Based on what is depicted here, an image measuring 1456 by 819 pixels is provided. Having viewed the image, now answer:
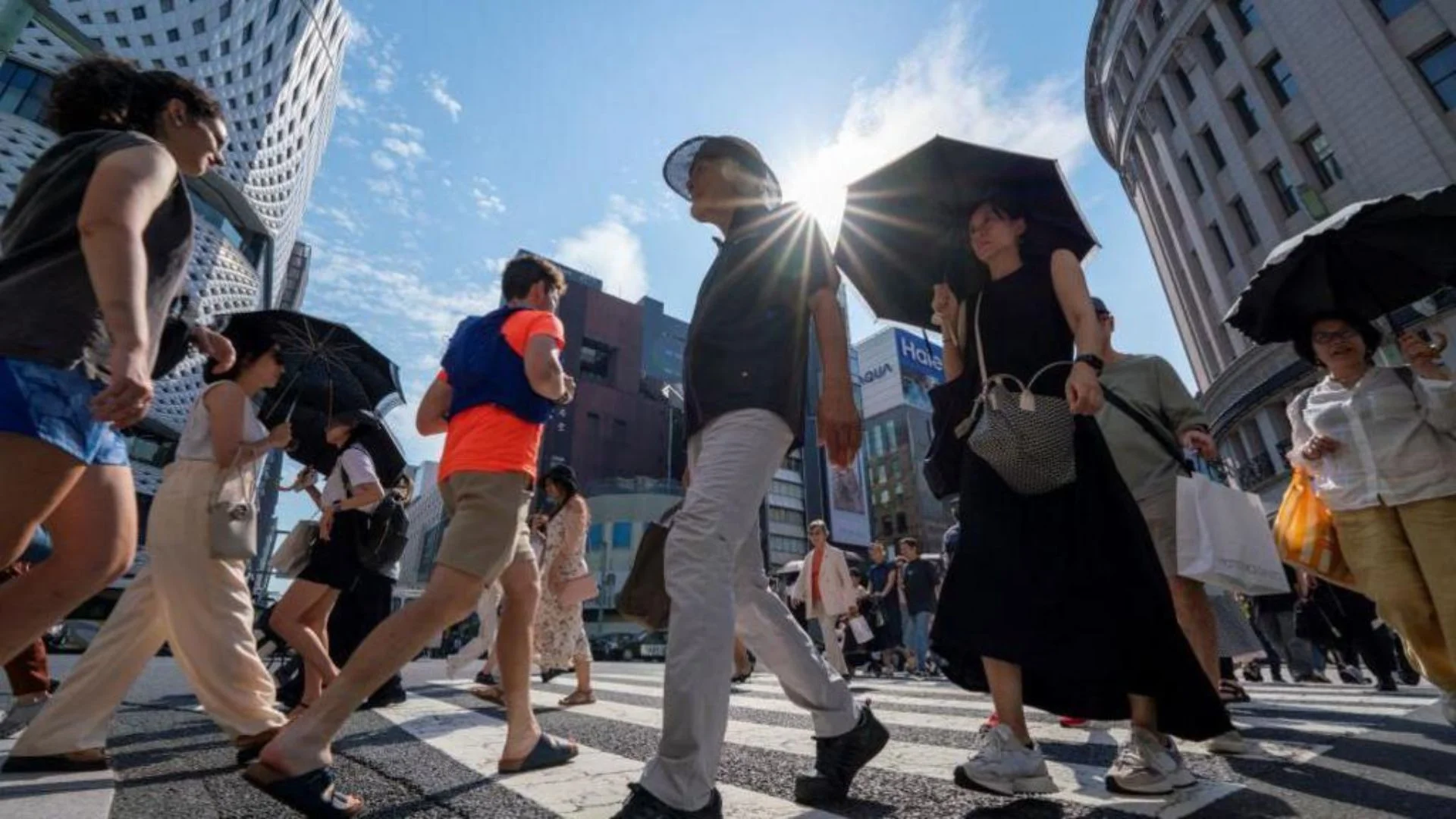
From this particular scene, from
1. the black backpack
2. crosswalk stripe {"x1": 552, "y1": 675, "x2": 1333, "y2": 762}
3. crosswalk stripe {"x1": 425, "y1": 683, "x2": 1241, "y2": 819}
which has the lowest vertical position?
crosswalk stripe {"x1": 425, "y1": 683, "x2": 1241, "y2": 819}

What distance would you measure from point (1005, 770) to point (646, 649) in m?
36.5

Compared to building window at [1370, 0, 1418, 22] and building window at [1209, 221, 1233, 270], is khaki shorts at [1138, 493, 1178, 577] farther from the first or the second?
building window at [1209, 221, 1233, 270]

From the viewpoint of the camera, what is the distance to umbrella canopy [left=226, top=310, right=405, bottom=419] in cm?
441

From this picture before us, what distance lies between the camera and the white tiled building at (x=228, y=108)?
3888 centimetres

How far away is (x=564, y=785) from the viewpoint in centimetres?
211

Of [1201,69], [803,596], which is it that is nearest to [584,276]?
[1201,69]

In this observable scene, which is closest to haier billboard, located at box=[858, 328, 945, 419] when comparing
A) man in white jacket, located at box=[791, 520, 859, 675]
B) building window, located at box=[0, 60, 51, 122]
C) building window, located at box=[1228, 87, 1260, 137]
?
building window, located at box=[1228, 87, 1260, 137]

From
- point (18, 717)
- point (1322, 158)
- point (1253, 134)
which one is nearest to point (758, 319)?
point (18, 717)

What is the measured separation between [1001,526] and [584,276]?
7566cm

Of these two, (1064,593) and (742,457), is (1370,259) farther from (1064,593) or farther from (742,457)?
(742,457)

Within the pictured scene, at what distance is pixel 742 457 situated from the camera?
189 cm

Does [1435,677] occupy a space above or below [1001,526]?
below

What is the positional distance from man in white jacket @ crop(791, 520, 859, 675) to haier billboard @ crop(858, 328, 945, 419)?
72918 millimetres

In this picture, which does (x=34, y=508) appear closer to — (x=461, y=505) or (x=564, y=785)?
(x=461, y=505)
